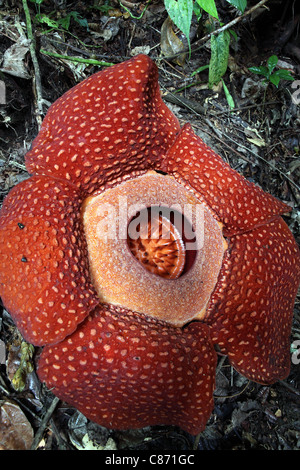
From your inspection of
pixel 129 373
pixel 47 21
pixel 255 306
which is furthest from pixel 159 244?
pixel 47 21

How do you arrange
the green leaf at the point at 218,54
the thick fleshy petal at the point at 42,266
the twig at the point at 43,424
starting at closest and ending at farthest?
the thick fleshy petal at the point at 42,266 → the twig at the point at 43,424 → the green leaf at the point at 218,54

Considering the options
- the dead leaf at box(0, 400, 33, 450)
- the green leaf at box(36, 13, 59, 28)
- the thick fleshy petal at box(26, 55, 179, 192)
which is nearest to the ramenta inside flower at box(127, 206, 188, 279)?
the thick fleshy petal at box(26, 55, 179, 192)

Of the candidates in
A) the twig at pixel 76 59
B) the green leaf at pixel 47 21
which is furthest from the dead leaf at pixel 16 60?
the green leaf at pixel 47 21

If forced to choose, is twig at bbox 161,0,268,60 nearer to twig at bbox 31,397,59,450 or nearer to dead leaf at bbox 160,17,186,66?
dead leaf at bbox 160,17,186,66

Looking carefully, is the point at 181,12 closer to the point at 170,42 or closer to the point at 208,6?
the point at 208,6

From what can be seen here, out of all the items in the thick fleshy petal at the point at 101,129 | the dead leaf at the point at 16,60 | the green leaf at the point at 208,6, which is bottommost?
the thick fleshy petal at the point at 101,129

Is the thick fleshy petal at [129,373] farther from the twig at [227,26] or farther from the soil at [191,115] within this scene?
the twig at [227,26]
